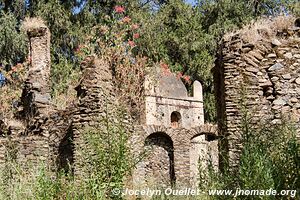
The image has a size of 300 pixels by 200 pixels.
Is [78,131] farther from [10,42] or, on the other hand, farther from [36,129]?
[10,42]

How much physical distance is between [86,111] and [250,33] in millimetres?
3725

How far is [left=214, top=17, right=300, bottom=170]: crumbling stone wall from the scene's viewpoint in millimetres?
9078

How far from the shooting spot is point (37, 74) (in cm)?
1588

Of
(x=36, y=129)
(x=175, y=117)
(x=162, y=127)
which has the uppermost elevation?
(x=175, y=117)

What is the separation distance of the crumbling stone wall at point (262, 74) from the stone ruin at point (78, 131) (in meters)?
1.20

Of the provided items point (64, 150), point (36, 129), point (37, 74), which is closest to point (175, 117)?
point (37, 74)

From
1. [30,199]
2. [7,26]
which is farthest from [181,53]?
[30,199]

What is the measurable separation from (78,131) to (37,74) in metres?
5.53

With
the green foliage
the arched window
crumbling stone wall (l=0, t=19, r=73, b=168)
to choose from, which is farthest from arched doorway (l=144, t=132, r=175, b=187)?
the green foliage

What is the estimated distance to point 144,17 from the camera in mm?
28453

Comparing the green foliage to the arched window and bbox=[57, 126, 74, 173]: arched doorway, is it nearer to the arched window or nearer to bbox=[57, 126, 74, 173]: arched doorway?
the arched window

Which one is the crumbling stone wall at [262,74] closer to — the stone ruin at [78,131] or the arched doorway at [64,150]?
the stone ruin at [78,131]

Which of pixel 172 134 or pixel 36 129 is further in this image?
pixel 172 134

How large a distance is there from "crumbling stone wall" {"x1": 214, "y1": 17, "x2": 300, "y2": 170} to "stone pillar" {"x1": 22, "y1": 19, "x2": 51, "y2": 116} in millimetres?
5913
